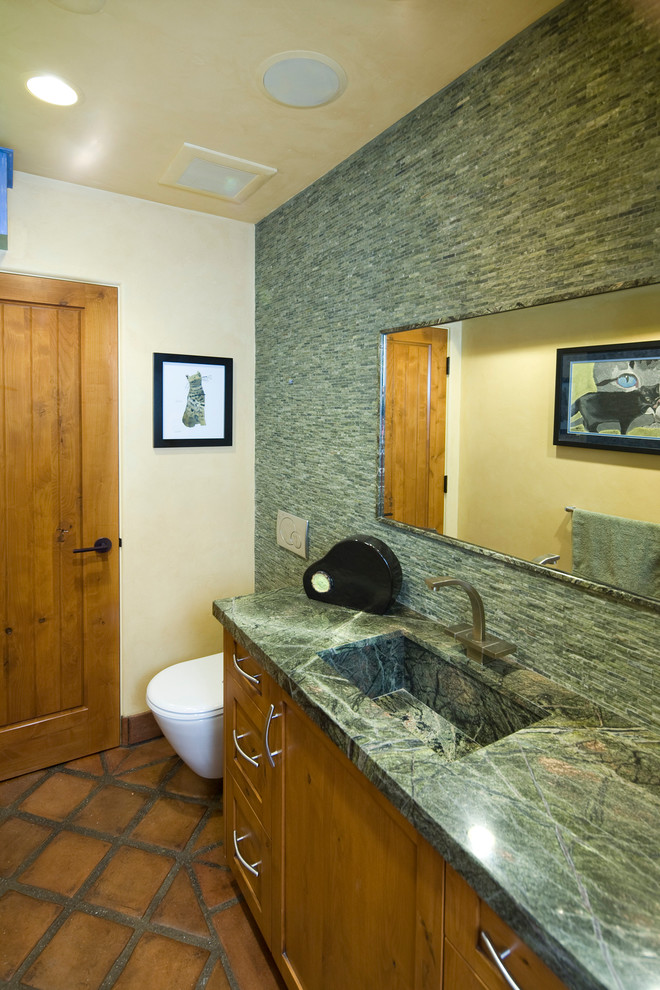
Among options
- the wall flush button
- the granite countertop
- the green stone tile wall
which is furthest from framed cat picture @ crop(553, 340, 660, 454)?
the wall flush button

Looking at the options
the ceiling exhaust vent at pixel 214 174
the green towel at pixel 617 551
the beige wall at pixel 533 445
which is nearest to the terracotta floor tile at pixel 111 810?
the beige wall at pixel 533 445

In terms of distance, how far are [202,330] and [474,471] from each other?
1.66 m

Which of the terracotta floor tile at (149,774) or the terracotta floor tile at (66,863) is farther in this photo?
the terracotta floor tile at (149,774)

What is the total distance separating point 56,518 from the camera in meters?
2.39

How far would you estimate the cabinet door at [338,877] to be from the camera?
3.26 ft

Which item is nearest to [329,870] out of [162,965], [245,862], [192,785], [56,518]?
[245,862]

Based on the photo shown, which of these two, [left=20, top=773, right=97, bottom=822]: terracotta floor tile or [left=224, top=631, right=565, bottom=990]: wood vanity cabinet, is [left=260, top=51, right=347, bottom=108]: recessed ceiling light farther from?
[left=20, top=773, right=97, bottom=822]: terracotta floor tile

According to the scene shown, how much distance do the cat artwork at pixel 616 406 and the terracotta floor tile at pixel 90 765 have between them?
7.97ft

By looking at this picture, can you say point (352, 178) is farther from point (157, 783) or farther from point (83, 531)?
point (157, 783)

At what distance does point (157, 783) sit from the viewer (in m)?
2.35

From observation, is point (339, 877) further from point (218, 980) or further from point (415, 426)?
point (415, 426)

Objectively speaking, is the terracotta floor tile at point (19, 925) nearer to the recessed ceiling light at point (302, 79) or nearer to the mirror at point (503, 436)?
the mirror at point (503, 436)

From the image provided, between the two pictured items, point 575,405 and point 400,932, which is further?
point 575,405

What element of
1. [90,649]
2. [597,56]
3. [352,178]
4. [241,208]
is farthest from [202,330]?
[597,56]
